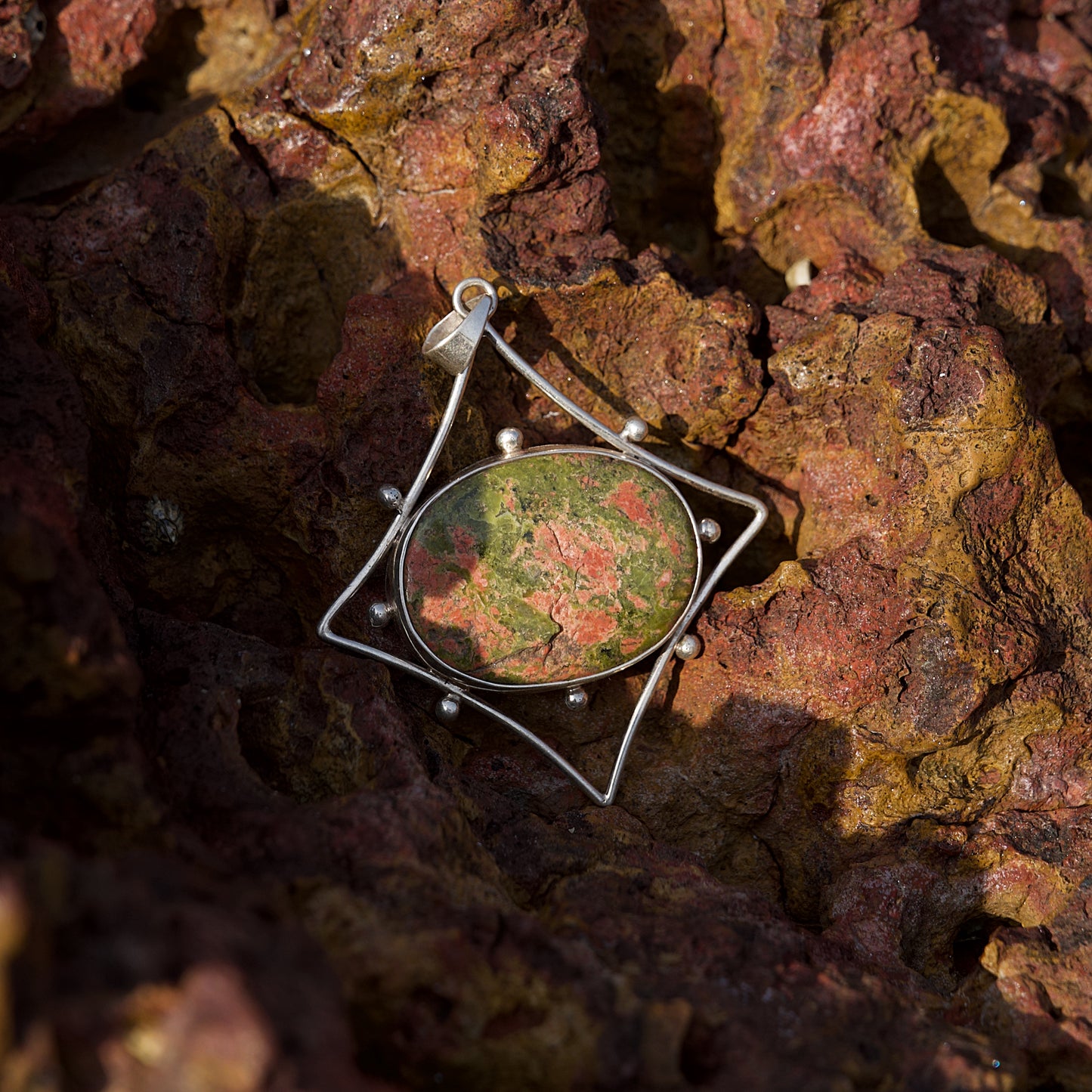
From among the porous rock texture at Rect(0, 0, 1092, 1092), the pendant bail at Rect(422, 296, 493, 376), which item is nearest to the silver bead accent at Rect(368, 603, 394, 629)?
the porous rock texture at Rect(0, 0, 1092, 1092)

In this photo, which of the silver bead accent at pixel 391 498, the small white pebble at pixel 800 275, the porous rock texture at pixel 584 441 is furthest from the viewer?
the small white pebble at pixel 800 275

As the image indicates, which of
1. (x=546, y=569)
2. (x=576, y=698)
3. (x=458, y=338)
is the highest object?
(x=458, y=338)

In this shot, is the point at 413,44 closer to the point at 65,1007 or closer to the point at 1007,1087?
the point at 65,1007

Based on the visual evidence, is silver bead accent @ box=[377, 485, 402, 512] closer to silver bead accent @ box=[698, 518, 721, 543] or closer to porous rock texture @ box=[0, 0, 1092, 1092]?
porous rock texture @ box=[0, 0, 1092, 1092]

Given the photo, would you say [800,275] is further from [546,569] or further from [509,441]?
[546,569]

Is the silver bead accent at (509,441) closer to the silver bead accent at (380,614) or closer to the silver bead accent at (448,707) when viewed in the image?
the silver bead accent at (380,614)

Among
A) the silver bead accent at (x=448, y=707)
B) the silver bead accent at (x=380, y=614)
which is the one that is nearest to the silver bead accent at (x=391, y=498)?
the silver bead accent at (x=380, y=614)

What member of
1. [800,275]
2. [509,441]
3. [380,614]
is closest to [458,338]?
[509,441]
